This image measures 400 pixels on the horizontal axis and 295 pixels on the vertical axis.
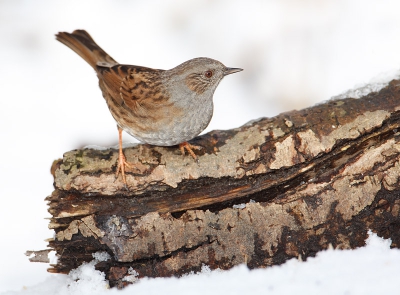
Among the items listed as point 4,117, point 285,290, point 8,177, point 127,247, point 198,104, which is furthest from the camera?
point 4,117

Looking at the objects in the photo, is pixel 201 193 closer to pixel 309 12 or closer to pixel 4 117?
pixel 4 117

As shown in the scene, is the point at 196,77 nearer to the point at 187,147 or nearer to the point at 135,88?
the point at 135,88

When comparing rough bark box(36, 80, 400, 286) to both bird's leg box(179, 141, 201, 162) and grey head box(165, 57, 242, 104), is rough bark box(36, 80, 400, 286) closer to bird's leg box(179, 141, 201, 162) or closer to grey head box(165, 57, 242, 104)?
bird's leg box(179, 141, 201, 162)

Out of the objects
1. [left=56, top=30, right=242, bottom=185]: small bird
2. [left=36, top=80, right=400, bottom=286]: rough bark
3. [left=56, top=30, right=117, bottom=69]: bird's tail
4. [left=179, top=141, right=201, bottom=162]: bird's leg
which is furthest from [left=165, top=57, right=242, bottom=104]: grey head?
[left=56, top=30, right=117, bottom=69]: bird's tail

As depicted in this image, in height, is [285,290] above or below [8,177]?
below

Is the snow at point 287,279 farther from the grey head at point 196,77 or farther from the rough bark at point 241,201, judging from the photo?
the grey head at point 196,77

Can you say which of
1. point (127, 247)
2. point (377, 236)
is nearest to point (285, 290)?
point (377, 236)

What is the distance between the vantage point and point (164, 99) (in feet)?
15.4

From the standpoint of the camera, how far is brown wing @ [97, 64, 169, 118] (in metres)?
4.67

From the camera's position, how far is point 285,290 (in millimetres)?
3473

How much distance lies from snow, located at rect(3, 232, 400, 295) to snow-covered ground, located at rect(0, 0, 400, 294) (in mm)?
2351

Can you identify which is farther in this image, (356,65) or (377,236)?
(356,65)

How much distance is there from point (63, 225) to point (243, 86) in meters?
3.95

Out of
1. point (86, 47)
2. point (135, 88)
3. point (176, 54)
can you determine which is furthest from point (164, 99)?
point (176, 54)
